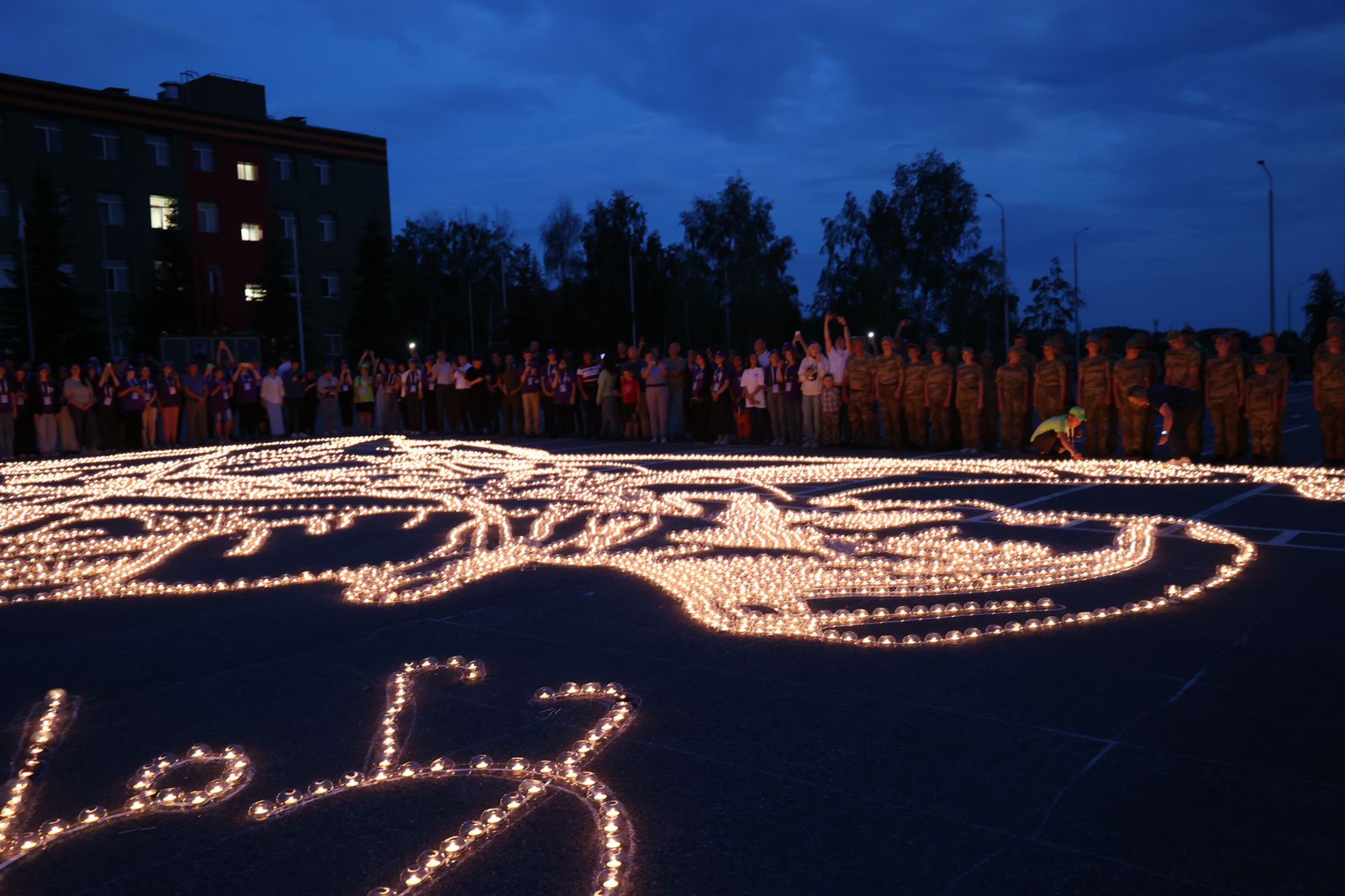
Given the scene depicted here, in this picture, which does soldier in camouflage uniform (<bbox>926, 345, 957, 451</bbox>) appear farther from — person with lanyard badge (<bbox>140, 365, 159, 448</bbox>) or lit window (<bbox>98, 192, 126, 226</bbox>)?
lit window (<bbox>98, 192, 126, 226</bbox>)

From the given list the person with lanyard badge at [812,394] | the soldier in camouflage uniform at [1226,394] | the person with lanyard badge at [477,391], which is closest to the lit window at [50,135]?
the person with lanyard badge at [477,391]

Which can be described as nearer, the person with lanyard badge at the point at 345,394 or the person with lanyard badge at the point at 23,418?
the person with lanyard badge at the point at 23,418

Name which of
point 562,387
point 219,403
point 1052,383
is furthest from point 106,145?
point 1052,383

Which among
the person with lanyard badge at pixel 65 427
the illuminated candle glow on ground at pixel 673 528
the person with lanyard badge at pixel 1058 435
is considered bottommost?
the illuminated candle glow on ground at pixel 673 528

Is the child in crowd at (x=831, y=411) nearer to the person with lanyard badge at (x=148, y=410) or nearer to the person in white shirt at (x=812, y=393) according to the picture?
the person in white shirt at (x=812, y=393)

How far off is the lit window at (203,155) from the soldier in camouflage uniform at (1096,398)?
46247 mm

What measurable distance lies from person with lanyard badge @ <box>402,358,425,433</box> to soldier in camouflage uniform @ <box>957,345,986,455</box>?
12318 millimetres

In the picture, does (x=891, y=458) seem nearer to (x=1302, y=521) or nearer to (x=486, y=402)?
(x=1302, y=521)

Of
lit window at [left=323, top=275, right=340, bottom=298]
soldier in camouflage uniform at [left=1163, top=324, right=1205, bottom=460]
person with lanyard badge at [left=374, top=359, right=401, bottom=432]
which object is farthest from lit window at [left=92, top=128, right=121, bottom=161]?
soldier in camouflage uniform at [left=1163, top=324, right=1205, bottom=460]

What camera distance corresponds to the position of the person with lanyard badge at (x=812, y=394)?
17562 mm

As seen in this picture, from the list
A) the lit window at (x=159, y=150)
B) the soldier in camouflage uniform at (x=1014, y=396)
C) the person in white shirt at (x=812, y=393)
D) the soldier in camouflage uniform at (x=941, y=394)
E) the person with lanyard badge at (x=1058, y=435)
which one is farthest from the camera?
the lit window at (x=159, y=150)

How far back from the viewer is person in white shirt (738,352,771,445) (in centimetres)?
1827

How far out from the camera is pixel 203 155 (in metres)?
51.5

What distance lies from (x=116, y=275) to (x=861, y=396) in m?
41.9
